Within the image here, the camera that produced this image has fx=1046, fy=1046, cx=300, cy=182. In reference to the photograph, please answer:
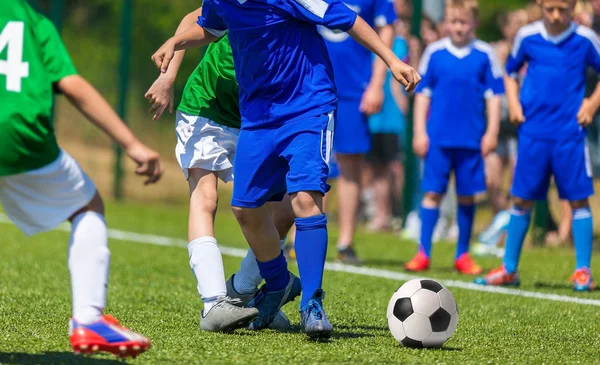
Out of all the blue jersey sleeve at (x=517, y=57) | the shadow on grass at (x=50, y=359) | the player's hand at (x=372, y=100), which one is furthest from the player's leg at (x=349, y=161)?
the shadow on grass at (x=50, y=359)

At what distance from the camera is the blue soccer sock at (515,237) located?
701 centimetres

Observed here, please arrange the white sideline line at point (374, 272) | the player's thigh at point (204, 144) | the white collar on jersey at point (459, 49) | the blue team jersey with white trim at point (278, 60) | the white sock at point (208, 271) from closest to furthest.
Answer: the blue team jersey with white trim at point (278, 60), the white sock at point (208, 271), the player's thigh at point (204, 144), the white sideline line at point (374, 272), the white collar on jersey at point (459, 49)

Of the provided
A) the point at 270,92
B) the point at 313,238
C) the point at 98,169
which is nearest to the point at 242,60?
the point at 270,92

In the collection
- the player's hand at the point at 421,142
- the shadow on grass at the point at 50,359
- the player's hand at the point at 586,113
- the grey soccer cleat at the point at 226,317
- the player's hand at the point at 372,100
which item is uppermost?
the player's hand at the point at 586,113

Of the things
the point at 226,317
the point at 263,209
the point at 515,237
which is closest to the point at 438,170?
the point at 515,237

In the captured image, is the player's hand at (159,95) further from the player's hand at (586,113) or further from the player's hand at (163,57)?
the player's hand at (586,113)

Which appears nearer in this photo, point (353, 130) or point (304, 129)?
point (304, 129)

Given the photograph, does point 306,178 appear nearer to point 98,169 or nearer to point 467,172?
point 467,172

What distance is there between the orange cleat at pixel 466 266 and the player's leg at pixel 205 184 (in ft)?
10.6

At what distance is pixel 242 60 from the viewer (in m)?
4.66

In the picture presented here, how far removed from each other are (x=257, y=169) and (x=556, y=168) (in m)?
2.92

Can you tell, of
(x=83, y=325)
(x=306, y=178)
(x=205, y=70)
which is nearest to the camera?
(x=83, y=325)

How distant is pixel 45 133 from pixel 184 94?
1.76 meters

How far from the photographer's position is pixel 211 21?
4.85 m
